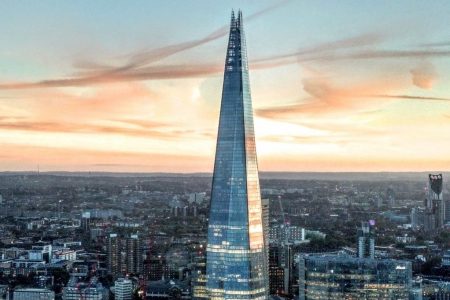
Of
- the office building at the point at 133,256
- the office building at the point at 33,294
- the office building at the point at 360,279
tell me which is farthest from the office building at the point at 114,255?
the office building at the point at 360,279

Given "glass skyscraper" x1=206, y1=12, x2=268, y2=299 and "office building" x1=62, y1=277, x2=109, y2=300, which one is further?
"office building" x1=62, y1=277, x2=109, y2=300

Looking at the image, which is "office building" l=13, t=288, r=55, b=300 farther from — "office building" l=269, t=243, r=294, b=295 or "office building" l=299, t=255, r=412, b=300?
"office building" l=299, t=255, r=412, b=300

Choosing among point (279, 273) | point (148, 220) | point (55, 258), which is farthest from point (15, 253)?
point (279, 273)

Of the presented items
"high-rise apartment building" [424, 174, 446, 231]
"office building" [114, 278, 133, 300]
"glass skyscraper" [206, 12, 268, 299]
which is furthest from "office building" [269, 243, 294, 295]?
"high-rise apartment building" [424, 174, 446, 231]

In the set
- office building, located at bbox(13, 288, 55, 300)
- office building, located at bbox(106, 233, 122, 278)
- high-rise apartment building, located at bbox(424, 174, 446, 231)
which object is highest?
high-rise apartment building, located at bbox(424, 174, 446, 231)

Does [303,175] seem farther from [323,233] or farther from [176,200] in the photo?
[176,200]

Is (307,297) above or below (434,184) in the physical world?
below

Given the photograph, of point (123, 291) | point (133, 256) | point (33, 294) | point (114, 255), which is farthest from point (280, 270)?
point (114, 255)

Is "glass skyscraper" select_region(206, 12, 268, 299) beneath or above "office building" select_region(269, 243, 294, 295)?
above

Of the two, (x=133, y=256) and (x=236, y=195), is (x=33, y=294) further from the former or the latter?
(x=236, y=195)
